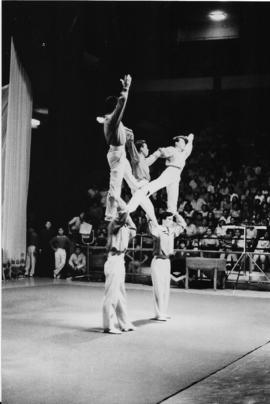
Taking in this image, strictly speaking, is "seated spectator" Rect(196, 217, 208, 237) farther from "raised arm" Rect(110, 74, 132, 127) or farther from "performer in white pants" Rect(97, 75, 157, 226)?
"raised arm" Rect(110, 74, 132, 127)

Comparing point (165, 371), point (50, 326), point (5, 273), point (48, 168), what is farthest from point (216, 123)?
point (165, 371)

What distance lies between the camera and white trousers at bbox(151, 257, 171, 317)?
7379 mm

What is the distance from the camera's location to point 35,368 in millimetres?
4801

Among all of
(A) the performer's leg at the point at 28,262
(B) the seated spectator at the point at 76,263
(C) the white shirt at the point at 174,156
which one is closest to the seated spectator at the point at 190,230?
(B) the seated spectator at the point at 76,263

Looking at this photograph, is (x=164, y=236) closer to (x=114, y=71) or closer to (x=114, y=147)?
(x=114, y=147)

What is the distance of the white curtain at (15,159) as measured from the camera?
40.9 ft

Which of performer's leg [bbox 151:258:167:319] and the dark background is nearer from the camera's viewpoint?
performer's leg [bbox 151:258:167:319]

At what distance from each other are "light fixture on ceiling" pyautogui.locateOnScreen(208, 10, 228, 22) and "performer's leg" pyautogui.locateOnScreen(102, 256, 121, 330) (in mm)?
8608

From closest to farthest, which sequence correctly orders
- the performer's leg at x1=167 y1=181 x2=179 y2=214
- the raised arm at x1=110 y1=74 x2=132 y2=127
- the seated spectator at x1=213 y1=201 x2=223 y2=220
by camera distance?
the raised arm at x1=110 y1=74 x2=132 y2=127 → the performer's leg at x1=167 y1=181 x2=179 y2=214 → the seated spectator at x1=213 y1=201 x2=223 y2=220

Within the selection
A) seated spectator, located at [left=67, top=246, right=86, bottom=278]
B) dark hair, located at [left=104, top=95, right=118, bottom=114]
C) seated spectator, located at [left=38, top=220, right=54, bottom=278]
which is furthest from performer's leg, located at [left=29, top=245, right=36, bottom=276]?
dark hair, located at [left=104, top=95, right=118, bottom=114]

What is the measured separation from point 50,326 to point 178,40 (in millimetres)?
9449

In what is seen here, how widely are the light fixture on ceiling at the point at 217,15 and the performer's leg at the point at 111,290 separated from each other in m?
8.61

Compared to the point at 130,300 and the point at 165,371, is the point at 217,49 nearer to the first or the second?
the point at 130,300

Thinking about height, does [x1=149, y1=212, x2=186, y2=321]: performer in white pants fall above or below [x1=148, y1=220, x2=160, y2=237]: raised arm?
below
